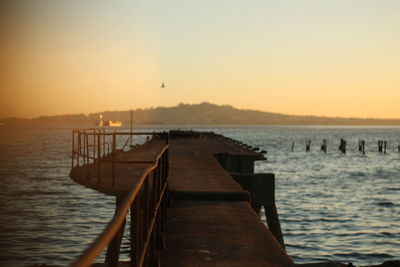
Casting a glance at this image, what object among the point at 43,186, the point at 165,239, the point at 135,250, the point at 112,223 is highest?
the point at 112,223

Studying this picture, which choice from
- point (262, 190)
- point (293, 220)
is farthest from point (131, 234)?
point (293, 220)

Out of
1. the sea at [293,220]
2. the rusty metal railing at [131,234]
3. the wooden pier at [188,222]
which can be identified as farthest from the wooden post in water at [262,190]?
the rusty metal railing at [131,234]

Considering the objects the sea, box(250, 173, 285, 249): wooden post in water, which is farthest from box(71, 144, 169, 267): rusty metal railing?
the sea

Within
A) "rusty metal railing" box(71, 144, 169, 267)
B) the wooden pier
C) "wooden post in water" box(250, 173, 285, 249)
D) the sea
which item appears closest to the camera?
"rusty metal railing" box(71, 144, 169, 267)

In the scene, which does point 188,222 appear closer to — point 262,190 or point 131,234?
point 131,234

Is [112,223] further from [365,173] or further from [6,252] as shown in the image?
[365,173]

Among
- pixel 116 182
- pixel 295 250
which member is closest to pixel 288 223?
pixel 295 250

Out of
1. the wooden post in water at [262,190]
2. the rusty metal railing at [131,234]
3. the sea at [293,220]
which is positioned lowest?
the sea at [293,220]

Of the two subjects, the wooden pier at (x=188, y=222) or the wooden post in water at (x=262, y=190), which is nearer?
the wooden pier at (x=188, y=222)

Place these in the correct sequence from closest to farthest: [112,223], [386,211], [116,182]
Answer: [112,223] < [116,182] < [386,211]

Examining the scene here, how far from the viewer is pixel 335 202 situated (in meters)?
28.5

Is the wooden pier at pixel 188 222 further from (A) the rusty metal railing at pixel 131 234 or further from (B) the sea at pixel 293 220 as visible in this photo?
(B) the sea at pixel 293 220

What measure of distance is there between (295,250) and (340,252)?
55.2 inches

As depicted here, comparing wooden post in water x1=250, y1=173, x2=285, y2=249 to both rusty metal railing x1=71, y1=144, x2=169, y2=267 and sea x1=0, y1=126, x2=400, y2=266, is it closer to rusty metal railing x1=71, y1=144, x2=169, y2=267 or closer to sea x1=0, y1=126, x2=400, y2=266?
sea x1=0, y1=126, x2=400, y2=266
